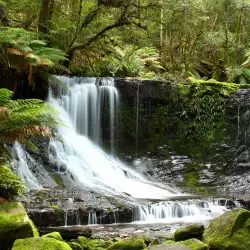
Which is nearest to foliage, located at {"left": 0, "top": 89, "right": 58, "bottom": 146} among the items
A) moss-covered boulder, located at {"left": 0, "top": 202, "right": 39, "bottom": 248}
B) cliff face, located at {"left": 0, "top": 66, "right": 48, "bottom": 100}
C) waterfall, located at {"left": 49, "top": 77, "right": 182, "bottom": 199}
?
moss-covered boulder, located at {"left": 0, "top": 202, "right": 39, "bottom": 248}

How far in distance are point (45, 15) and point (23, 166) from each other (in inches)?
243

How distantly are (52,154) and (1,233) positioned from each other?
19.2 feet

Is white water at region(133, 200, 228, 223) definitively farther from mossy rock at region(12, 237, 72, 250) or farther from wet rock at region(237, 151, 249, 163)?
wet rock at region(237, 151, 249, 163)

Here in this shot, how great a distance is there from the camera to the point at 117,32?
48.9 feet

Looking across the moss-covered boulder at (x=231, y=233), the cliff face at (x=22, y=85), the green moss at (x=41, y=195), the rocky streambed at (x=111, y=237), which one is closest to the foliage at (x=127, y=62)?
the cliff face at (x=22, y=85)

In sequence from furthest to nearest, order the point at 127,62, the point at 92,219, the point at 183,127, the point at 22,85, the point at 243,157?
1. the point at 127,62
2. the point at 183,127
3. the point at 243,157
4. the point at 22,85
5. the point at 92,219

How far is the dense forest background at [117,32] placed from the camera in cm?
1199

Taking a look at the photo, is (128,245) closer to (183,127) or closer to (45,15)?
(183,127)

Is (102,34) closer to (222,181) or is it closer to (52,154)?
(52,154)

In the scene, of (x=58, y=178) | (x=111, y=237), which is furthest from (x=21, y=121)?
(x=58, y=178)

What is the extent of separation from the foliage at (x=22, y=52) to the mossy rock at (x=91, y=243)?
565 cm

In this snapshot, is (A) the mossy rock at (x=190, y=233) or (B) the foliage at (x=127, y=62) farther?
(B) the foliage at (x=127, y=62)

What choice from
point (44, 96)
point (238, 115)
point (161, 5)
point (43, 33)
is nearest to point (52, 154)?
point (44, 96)

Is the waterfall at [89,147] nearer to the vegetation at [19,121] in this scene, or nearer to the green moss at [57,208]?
the green moss at [57,208]
